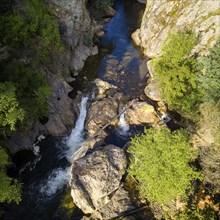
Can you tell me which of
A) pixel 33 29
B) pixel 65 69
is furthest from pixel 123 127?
pixel 33 29

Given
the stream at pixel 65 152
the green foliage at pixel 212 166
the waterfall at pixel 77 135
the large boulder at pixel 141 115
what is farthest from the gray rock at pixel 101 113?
the green foliage at pixel 212 166

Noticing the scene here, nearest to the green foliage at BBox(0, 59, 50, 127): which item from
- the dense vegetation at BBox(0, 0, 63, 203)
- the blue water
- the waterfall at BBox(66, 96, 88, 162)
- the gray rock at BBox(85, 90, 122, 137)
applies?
the dense vegetation at BBox(0, 0, 63, 203)

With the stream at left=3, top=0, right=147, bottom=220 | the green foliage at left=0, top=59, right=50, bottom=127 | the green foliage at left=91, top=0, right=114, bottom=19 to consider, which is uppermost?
the green foliage at left=91, top=0, right=114, bottom=19

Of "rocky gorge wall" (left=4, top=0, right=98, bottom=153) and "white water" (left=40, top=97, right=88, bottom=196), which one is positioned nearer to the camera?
"white water" (left=40, top=97, right=88, bottom=196)

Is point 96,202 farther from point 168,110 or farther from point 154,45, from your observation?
point 154,45

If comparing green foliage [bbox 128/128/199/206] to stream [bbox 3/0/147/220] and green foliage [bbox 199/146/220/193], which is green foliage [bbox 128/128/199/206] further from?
stream [bbox 3/0/147/220]

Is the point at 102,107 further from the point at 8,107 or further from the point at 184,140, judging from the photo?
the point at 8,107

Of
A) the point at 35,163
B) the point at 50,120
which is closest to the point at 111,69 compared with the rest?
the point at 50,120
